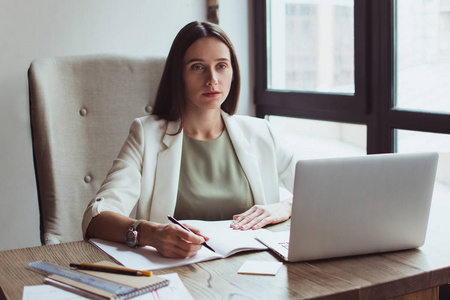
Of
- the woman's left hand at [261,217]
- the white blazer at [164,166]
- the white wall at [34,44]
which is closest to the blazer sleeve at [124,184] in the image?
the white blazer at [164,166]

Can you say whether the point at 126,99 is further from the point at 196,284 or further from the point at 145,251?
the point at 196,284

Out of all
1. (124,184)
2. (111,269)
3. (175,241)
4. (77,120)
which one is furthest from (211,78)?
(111,269)

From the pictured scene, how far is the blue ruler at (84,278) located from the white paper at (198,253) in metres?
0.12

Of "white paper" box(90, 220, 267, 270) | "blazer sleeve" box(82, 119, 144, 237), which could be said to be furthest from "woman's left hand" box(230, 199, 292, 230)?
"blazer sleeve" box(82, 119, 144, 237)

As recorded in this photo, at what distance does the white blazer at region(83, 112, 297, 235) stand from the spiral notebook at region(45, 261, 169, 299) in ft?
1.42

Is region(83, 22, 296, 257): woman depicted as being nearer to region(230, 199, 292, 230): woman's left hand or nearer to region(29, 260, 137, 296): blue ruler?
region(230, 199, 292, 230): woman's left hand

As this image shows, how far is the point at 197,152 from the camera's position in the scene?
1865 millimetres

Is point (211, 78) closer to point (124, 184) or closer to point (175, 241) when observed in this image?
point (124, 184)

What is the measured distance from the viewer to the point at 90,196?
6.79 feet

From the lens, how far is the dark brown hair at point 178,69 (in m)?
1.84

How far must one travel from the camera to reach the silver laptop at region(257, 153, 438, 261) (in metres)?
1.17

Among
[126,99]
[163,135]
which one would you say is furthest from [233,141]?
[126,99]

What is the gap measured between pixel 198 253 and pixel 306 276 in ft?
0.87

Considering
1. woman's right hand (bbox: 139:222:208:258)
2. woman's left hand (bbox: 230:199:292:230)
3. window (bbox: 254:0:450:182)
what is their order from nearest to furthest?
1. woman's right hand (bbox: 139:222:208:258)
2. woman's left hand (bbox: 230:199:292:230)
3. window (bbox: 254:0:450:182)
